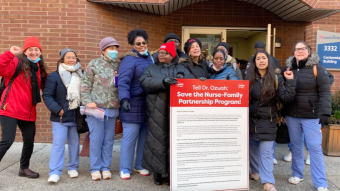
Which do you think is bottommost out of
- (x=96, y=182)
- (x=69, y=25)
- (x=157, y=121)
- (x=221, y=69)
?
(x=96, y=182)

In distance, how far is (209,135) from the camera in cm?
323

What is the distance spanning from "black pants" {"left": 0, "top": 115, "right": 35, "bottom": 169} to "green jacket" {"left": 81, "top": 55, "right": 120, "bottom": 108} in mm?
853

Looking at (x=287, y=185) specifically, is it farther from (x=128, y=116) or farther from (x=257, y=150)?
(x=128, y=116)

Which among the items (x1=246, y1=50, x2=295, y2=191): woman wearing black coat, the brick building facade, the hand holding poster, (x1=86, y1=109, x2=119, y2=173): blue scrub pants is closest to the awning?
the brick building facade

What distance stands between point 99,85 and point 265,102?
213 cm

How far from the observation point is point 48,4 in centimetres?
533

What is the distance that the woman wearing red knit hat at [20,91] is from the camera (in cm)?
342

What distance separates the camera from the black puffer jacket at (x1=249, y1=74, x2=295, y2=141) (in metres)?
3.33

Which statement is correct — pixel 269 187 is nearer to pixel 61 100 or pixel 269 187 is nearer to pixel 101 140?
pixel 101 140

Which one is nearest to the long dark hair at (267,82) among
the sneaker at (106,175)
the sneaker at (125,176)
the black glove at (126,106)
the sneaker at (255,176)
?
the sneaker at (255,176)

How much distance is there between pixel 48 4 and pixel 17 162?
3.00 m

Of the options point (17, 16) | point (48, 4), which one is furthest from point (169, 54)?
point (17, 16)

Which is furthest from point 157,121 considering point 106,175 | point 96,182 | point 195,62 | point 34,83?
point 34,83

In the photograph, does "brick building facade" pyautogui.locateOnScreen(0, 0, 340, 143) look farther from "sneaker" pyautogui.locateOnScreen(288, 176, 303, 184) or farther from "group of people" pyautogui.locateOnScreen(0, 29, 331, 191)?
"sneaker" pyautogui.locateOnScreen(288, 176, 303, 184)
